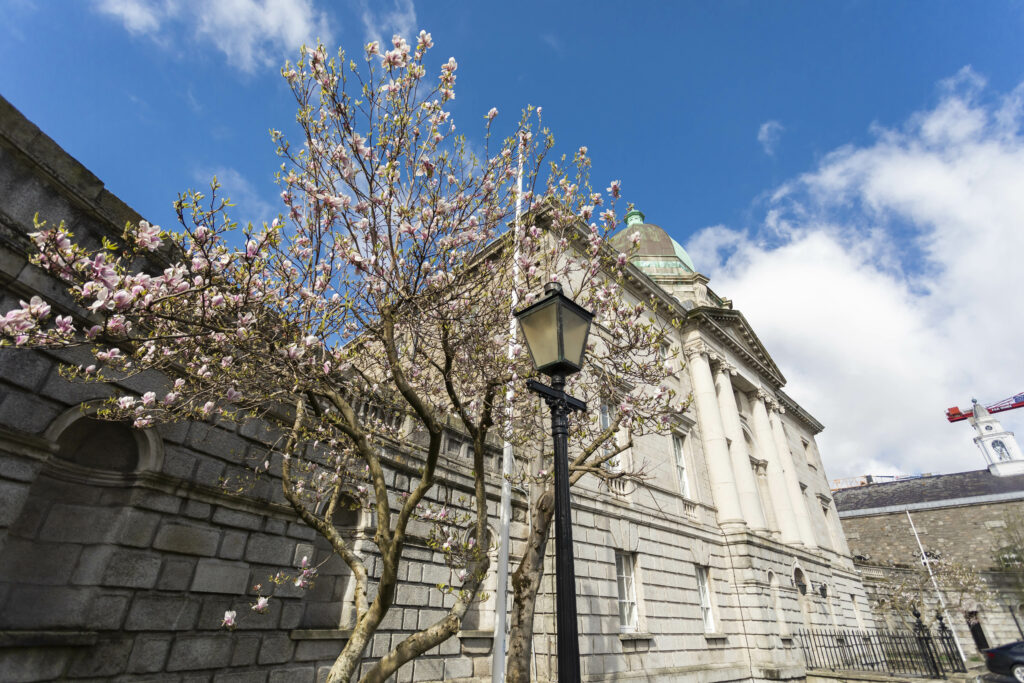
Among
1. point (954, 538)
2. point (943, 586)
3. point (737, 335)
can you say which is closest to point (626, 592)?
point (737, 335)

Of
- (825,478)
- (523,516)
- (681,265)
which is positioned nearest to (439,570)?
(523,516)

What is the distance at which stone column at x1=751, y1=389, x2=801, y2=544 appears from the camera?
24902 millimetres

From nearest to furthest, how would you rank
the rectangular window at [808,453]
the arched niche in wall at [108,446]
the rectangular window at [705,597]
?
the arched niche in wall at [108,446] < the rectangular window at [705,597] < the rectangular window at [808,453]

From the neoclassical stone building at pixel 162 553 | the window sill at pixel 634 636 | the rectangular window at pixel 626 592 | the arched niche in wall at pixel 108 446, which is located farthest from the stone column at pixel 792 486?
the arched niche in wall at pixel 108 446

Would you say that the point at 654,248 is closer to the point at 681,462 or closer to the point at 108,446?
the point at 681,462

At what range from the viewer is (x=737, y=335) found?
2781 cm

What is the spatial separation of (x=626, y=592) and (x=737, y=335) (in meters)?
17.7

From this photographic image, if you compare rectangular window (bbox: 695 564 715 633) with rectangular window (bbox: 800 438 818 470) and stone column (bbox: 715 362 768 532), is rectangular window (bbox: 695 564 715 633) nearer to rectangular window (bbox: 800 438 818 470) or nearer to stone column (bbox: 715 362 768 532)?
stone column (bbox: 715 362 768 532)

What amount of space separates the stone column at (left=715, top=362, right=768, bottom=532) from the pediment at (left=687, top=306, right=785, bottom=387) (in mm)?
1818

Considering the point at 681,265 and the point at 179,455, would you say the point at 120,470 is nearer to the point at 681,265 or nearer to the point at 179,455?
the point at 179,455

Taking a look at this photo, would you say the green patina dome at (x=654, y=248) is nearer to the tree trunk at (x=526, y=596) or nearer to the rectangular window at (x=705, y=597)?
the rectangular window at (x=705, y=597)

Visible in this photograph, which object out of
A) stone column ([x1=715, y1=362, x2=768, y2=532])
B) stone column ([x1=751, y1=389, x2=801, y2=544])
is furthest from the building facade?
stone column ([x1=715, y1=362, x2=768, y2=532])

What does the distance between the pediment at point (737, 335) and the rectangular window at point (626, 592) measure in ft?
42.0

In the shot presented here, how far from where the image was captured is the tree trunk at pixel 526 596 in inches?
348
